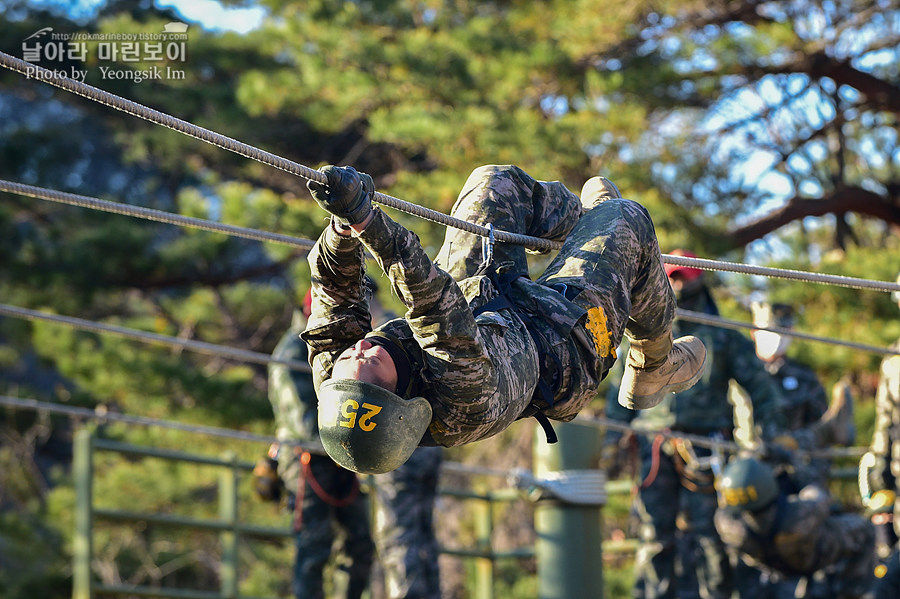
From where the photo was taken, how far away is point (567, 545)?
6730 mm

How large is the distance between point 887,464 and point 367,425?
521 centimetres

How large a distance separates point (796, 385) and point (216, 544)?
457 inches

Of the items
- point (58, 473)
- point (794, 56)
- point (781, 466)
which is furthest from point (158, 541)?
point (781, 466)

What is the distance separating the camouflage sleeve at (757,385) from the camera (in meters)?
7.45

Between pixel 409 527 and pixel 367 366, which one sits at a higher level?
pixel 367 366

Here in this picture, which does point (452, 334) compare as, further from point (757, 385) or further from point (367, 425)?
point (757, 385)

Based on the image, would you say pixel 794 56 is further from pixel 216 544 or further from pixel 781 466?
pixel 216 544

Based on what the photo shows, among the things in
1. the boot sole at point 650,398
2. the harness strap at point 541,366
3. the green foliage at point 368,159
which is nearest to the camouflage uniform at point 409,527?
the boot sole at point 650,398

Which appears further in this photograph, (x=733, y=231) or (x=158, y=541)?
(x=158, y=541)

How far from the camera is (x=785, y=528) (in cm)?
724

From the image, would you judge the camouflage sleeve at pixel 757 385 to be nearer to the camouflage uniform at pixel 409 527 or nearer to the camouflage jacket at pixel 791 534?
the camouflage jacket at pixel 791 534

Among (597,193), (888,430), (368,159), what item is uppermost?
(368,159)

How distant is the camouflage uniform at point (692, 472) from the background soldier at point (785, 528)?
18cm

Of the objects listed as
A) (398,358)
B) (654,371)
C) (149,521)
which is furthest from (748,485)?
(398,358)
